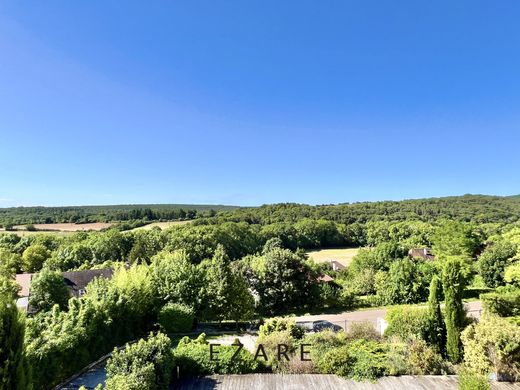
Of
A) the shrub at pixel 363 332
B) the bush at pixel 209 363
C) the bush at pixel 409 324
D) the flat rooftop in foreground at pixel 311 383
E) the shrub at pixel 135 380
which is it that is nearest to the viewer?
the shrub at pixel 135 380

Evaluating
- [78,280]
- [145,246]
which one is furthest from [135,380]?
[145,246]

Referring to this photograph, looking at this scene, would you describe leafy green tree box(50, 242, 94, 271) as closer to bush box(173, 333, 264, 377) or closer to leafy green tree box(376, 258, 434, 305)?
leafy green tree box(376, 258, 434, 305)

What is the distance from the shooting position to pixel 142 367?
9820mm

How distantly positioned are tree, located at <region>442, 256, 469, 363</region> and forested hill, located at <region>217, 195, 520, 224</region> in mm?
76459

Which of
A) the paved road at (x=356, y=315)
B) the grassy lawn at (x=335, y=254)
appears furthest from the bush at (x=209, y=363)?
the grassy lawn at (x=335, y=254)

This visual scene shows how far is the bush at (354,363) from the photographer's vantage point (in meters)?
12.2

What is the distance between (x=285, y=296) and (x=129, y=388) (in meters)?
18.4

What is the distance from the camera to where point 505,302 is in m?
20.4

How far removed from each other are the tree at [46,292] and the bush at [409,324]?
68.8 ft

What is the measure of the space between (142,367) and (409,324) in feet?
36.2

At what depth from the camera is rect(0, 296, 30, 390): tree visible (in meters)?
6.80

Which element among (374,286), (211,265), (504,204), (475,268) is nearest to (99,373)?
(211,265)

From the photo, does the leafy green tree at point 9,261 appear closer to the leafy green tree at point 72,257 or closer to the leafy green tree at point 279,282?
the leafy green tree at point 72,257

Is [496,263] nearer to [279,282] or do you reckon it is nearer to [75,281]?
[279,282]
